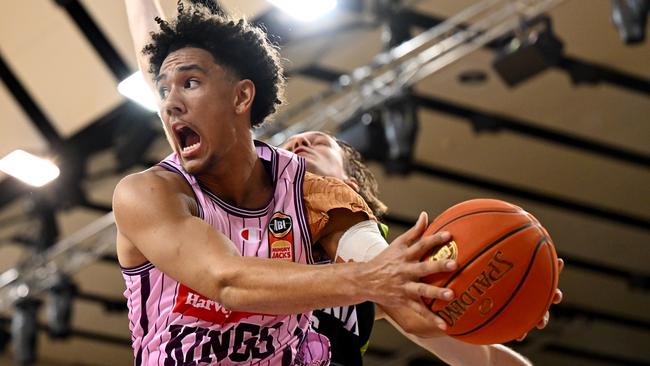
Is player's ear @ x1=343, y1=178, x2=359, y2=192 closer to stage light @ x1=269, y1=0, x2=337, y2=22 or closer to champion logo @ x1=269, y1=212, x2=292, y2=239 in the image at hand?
champion logo @ x1=269, y1=212, x2=292, y2=239

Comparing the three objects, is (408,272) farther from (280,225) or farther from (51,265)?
(51,265)

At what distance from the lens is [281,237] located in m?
2.50

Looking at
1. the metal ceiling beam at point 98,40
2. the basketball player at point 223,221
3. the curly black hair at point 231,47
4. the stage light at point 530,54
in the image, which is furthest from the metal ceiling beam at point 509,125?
the basketball player at point 223,221

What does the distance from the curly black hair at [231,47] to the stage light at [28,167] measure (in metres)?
6.23

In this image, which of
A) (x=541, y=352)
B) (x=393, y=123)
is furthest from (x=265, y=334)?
(x=541, y=352)

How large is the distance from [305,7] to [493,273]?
5.29 metres

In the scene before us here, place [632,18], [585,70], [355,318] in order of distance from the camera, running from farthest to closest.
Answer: [585,70], [632,18], [355,318]

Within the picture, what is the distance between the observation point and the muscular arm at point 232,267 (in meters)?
1.97

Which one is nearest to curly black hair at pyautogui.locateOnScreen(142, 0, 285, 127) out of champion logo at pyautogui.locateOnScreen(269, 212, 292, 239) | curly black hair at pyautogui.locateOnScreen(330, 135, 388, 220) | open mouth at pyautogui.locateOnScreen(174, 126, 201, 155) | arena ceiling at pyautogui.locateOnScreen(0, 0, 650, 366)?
open mouth at pyautogui.locateOnScreen(174, 126, 201, 155)

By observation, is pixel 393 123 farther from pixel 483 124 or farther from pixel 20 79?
pixel 20 79

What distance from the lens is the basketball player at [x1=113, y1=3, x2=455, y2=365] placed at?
2.18 m

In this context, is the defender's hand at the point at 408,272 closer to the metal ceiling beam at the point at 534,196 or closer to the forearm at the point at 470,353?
the forearm at the point at 470,353

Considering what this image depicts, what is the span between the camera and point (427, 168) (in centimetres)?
1041

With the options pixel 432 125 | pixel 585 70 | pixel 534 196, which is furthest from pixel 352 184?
pixel 534 196
